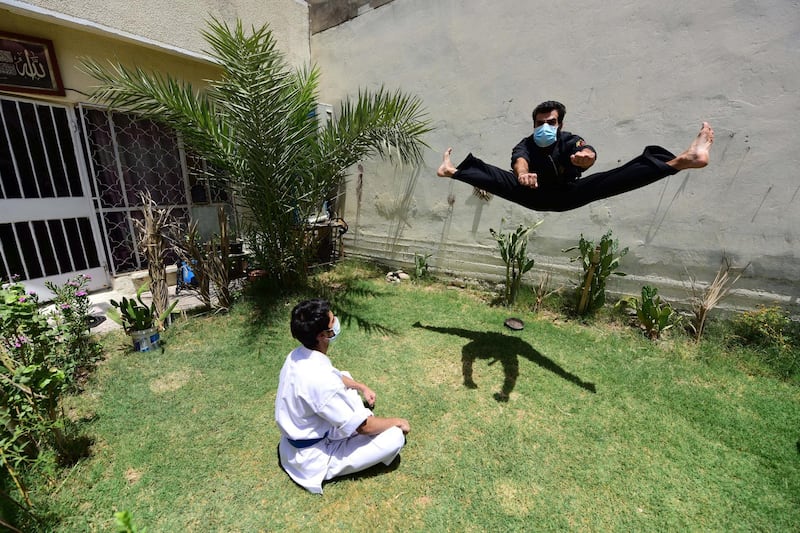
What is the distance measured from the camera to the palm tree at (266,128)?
3.83 metres

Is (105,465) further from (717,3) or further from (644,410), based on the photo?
(717,3)

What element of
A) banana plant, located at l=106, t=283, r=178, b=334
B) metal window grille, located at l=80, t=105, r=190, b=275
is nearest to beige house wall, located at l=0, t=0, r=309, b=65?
metal window grille, located at l=80, t=105, r=190, b=275

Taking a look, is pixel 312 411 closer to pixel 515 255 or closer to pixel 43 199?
pixel 515 255

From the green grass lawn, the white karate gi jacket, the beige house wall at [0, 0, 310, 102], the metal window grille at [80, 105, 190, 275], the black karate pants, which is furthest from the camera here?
the metal window grille at [80, 105, 190, 275]

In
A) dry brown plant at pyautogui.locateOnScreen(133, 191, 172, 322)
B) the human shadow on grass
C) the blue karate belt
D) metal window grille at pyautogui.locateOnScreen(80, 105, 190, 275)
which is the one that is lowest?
Answer: the human shadow on grass

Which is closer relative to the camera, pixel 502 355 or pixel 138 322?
pixel 138 322

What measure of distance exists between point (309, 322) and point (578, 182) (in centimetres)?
216

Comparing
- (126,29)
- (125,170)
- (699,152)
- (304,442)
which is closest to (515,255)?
(699,152)

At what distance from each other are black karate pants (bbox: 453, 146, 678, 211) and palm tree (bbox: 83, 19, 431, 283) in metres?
2.02

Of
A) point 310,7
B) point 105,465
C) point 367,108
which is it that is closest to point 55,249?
point 105,465

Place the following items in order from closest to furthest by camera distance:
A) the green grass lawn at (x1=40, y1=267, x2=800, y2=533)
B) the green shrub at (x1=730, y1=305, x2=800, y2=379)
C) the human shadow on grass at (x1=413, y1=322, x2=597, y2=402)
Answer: the green grass lawn at (x1=40, y1=267, x2=800, y2=533), the human shadow on grass at (x1=413, y1=322, x2=597, y2=402), the green shrub at (x1=730, y1=305, x2=800, y2=379)

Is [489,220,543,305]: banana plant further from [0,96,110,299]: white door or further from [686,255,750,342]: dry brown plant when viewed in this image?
[0,96,110,299]: white door

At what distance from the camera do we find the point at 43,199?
4.15 metres

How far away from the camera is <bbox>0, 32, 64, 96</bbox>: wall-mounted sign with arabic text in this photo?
12.0 feet
